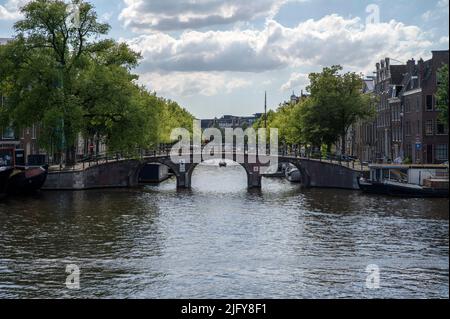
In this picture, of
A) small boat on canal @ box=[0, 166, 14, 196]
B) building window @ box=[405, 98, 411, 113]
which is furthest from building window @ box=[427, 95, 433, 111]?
small boat on canal @ box=[0, 166, 14, 196]

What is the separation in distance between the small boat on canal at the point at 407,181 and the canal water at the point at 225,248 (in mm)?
2808

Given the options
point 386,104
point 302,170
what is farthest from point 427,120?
point 386,104

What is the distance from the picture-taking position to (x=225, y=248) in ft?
99.1

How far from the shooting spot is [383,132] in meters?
88.2

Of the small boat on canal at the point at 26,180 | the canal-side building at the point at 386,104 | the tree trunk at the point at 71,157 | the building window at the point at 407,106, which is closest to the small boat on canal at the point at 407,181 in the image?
the building window at the point at 407,106

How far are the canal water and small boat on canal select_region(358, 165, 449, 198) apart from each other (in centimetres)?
281

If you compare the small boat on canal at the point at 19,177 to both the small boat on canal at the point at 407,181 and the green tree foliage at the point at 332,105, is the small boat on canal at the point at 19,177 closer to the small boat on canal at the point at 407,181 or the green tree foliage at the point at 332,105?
the small boat on canal at the point at 407,181

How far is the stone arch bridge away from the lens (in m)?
65.6

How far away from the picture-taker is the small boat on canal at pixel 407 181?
54.2 meters

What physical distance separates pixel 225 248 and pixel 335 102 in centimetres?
4705

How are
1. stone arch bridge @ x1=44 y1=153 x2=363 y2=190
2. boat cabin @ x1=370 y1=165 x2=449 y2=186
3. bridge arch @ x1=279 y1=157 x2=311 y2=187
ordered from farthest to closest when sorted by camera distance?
bridge arch @ x1=279 y1=157 x2=311 y2=187 < stone arch bridge @ x1=44 y1=153 x2=363 y2=190 < boat cabin @ x1=370 y1=165 x2=449 y2=186

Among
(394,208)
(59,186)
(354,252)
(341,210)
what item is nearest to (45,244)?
(354,252)

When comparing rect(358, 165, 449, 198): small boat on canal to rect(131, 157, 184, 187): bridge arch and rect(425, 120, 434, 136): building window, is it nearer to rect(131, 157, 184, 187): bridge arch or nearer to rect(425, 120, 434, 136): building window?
rect(425, 120, 434, 136): building window
